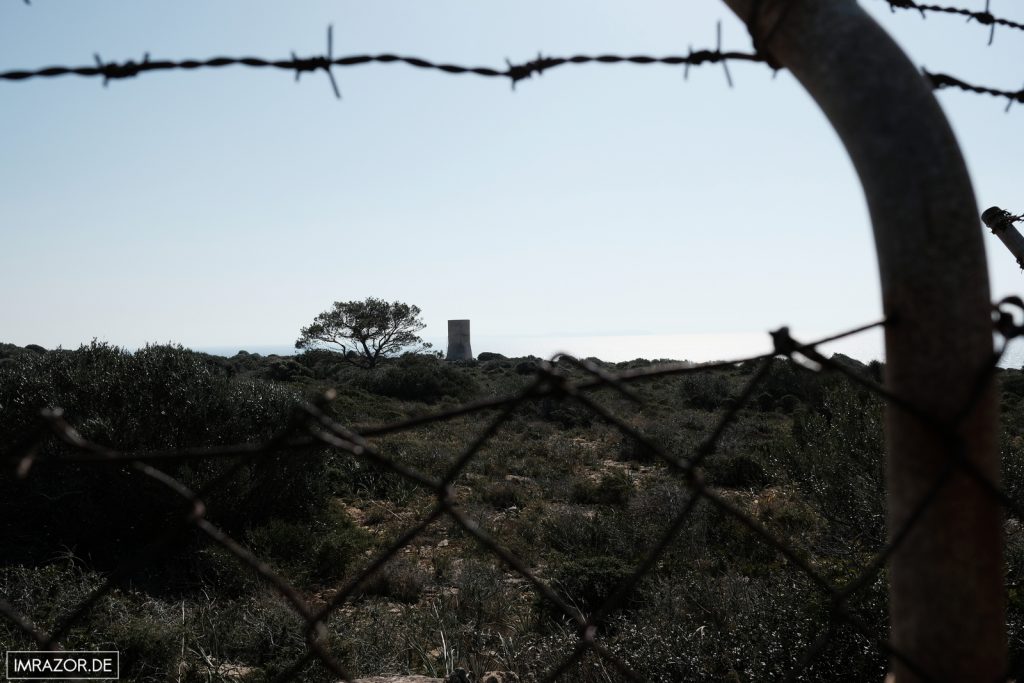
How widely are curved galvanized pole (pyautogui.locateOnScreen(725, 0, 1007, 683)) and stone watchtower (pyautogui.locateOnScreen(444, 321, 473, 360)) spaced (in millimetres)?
39194

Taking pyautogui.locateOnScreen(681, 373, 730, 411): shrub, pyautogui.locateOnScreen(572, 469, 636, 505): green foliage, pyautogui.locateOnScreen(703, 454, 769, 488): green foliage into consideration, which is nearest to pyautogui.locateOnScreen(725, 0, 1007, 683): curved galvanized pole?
pyautogui.locateOnScreen(572, 469, 636, 505): green foliage

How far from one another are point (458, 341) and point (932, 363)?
3959 centimetres

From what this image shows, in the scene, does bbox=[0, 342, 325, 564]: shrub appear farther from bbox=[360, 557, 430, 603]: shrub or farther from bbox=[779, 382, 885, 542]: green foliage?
bbox=[779, 382, 885, 542]: green foliage

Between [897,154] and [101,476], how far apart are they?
771 cm

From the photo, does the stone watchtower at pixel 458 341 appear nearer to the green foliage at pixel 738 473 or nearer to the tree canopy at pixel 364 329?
the tree canopy at pixel 364 329

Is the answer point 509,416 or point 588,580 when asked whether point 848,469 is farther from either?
point 509,416

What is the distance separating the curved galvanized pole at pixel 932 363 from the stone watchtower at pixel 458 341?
129 feet

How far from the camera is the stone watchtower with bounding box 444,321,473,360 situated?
132ft

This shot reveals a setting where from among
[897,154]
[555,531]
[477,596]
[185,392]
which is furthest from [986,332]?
[185,392]

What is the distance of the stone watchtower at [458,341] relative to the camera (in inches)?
1582

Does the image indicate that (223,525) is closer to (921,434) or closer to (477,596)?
(477,596)

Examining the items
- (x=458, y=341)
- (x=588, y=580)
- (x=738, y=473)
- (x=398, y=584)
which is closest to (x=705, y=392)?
(x=738, y=473)

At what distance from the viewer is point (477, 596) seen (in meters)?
5.56

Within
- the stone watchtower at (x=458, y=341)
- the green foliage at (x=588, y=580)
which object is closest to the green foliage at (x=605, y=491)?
the green foliage at (x=588, y=580)
